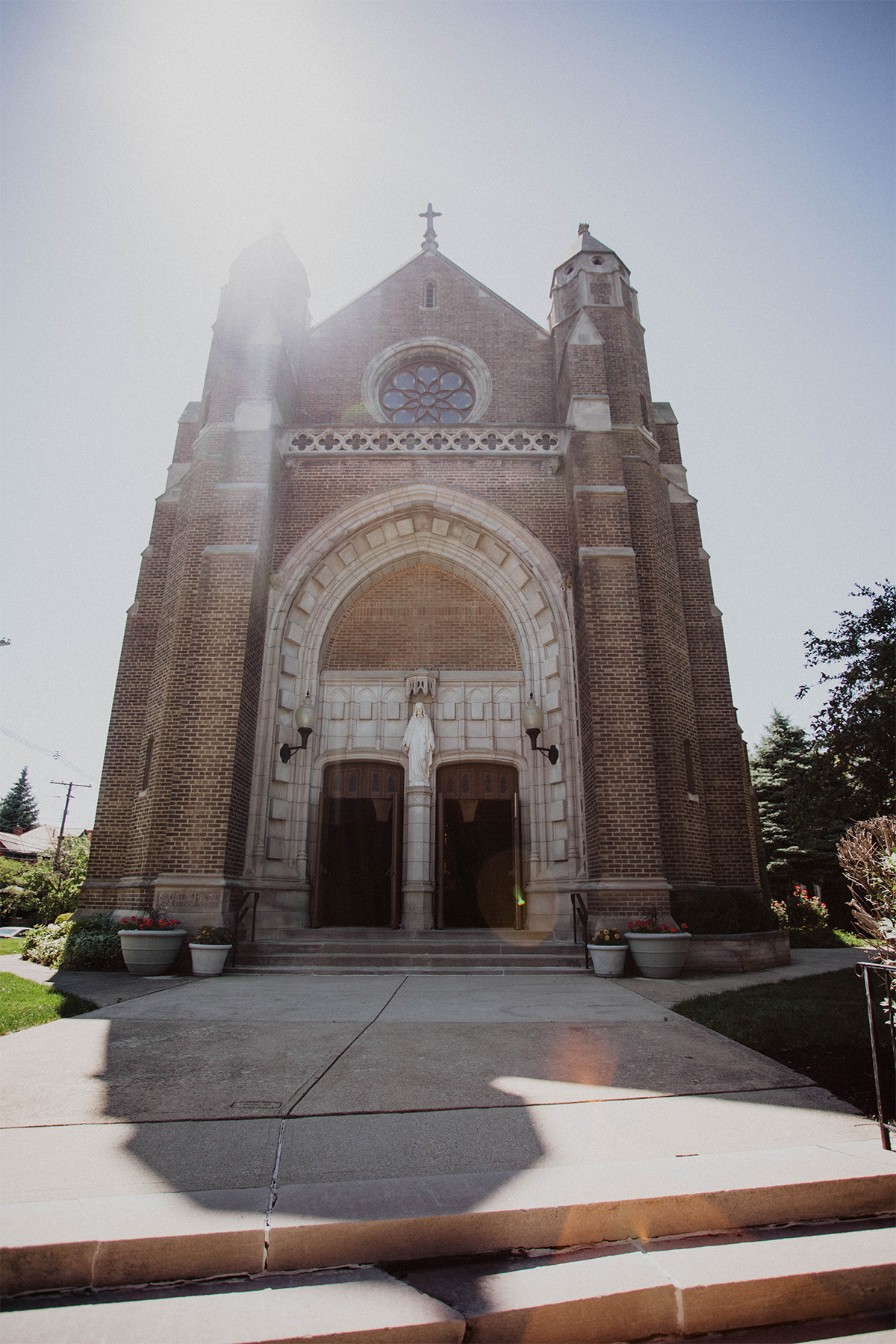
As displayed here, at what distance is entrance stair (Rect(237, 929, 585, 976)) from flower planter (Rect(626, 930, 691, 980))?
0.87 m

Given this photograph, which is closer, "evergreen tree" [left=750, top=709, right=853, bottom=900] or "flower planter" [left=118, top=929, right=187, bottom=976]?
"flower planter" [left=118, top=929, right=187, bottom=976]

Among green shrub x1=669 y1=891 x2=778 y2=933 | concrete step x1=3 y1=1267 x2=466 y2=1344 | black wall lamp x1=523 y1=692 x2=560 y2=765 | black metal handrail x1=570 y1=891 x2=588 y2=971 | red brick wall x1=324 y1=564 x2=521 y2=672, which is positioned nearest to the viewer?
concrete step x1=3 y1=1267 x2=466 y2=1344

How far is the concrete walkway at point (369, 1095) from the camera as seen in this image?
281 centimetres

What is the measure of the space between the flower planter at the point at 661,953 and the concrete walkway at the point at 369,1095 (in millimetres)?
2615

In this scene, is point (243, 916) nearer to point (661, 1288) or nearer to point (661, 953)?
point (661, 953)

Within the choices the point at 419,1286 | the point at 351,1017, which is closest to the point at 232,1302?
the point at 419,1286

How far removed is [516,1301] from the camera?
1.99 meters

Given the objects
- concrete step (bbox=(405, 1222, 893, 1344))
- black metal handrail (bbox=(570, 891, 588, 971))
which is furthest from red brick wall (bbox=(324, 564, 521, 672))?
concrete step (bbox=(405, 1222, 893, 1344))

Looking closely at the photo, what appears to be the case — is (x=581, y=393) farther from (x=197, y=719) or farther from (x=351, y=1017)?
(x=351, y=1017)

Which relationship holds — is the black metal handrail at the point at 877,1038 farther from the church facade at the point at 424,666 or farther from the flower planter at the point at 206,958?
the flower planter at the point at 206,958

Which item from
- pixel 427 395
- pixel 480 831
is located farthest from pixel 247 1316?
pixel 427 395

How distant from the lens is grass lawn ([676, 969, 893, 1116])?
4008 millimetres

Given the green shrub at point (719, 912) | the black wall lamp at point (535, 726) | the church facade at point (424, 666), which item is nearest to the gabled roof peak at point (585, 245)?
the church facade at point (424, 666)

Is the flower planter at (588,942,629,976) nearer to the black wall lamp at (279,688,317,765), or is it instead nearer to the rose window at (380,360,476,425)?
the black wall lamp at (279,688,317,765)
